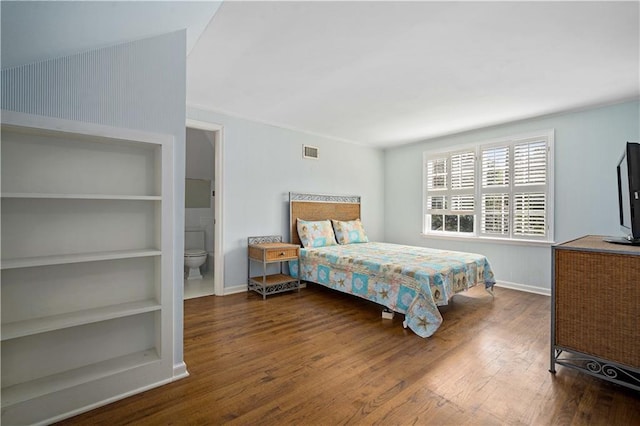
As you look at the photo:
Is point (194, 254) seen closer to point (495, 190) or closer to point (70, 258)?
point (70, 258)

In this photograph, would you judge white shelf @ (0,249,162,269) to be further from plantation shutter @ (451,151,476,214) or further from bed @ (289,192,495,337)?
plantation shutter @ (451,151,476,214)

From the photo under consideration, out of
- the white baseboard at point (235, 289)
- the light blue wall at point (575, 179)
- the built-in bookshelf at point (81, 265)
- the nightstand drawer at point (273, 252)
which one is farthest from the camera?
the white baseboard at point (235, 289)

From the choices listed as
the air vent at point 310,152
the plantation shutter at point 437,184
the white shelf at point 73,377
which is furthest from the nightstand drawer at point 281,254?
the plantation shutter at point 437,184

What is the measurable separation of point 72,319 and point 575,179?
4958 millimetres

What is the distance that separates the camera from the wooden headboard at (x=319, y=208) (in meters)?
4.43

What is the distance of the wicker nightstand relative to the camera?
3719 millimetres

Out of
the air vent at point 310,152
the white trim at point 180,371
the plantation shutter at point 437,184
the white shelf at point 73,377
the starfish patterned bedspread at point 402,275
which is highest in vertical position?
the air vent at point 310,152

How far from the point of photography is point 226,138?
12.6ft

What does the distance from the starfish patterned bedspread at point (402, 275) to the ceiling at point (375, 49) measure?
177 centimetres

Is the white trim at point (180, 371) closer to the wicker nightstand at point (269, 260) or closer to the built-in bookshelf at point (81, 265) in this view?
the built-in bookshelf at point (81, 265)

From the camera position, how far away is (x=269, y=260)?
3.73 m

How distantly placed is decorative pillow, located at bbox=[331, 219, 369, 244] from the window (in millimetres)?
1257

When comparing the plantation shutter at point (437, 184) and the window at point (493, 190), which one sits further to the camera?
the plantation shutter at point (437, 184)

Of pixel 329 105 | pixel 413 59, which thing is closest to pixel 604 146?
pixel 413 59
